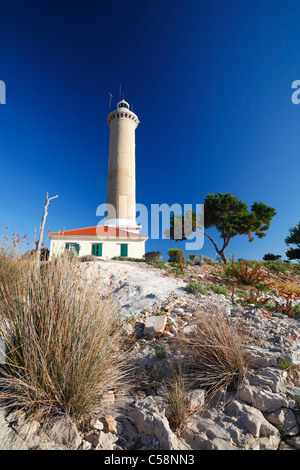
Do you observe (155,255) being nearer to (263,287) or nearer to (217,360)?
(263,287)

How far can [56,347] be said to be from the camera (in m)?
2.17

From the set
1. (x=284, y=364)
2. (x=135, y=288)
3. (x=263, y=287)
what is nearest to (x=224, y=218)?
(x=263, y=287)

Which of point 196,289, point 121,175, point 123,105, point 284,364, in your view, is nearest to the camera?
point 284,364

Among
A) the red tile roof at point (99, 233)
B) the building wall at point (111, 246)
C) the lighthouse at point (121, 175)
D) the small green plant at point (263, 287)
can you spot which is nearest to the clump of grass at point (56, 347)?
the small green plant at point (263, 287)

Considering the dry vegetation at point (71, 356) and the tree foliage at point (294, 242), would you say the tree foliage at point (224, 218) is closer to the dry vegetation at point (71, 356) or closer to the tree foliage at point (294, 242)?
the tree foliage at point (294, 242)

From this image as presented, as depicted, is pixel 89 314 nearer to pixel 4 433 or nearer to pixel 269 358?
pixel 4 433

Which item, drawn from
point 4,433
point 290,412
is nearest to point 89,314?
point 4,433

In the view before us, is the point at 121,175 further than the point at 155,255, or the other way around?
the point at 121,175

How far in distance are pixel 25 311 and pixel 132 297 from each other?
3.79 meters

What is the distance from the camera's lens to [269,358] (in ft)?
9.43

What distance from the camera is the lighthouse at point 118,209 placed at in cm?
2094

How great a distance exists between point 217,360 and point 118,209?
79.2 feet

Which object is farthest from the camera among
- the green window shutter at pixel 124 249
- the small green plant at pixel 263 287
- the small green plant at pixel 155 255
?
the green window shutter at pixel 124 249

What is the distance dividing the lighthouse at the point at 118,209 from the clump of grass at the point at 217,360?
59.1 ft
